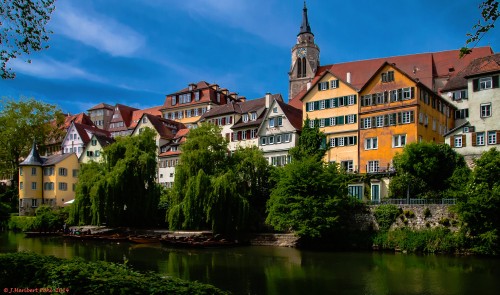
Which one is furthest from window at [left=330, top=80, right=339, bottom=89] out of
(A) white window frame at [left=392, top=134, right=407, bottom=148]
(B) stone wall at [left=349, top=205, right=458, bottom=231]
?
(B) stone wall at [left=349, top=205, right=458, bottom=231]

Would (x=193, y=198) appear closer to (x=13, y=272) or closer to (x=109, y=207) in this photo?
(x=109, y=207)

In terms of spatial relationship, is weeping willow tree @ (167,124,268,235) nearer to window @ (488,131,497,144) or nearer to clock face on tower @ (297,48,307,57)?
window @ (488,131,497,144)

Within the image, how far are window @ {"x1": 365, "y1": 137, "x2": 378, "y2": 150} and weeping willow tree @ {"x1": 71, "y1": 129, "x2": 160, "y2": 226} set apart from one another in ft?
73.6

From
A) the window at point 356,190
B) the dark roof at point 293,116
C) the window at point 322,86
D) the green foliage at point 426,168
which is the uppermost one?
the window at point 322,86

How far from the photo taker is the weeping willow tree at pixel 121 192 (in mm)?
46031

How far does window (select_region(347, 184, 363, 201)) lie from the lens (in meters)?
46.6

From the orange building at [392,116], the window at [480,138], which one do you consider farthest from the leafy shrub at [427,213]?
the window at [480,138]

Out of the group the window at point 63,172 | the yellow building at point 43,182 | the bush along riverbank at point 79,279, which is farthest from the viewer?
the window at point 63,172

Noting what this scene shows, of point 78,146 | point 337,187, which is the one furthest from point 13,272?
point 78,146

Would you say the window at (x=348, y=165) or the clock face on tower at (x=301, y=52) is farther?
the clock face on tower at (x=301, y=52)

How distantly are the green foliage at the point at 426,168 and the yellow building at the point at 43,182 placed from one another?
5243 centimetres

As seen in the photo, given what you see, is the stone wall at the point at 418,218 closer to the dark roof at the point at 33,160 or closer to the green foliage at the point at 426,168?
the green foliage at the point at 426,168

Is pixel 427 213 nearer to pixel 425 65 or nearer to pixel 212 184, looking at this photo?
pixel 212 184

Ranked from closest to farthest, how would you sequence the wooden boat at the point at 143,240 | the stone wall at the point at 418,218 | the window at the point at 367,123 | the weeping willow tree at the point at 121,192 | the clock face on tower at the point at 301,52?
the stone wall at the point at 418,218, the wooden boat at the point at 143,240, the weeping willow tree at the point at 121,192, the window at the point at 367,123, the clock face on tower at the point at 301,52
